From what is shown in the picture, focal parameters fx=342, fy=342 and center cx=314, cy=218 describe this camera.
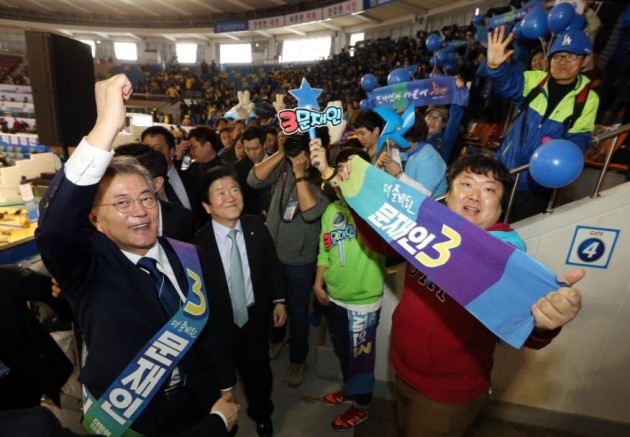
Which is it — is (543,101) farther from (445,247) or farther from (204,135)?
(204,135)

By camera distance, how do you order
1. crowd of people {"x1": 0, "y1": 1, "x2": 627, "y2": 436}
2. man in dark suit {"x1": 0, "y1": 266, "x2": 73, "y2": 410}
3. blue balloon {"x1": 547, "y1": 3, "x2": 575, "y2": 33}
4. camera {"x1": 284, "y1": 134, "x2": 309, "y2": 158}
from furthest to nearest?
blue balloon {"x1": 547, "y1": 3, "x2": 575, "y2": 33}
camera {"x1": 284, "y1": 134, "x2": 309, "y2": 158}
man in dark suit {"x1": 0, "y1": 266, "x2": 73, "y2": 410}
crowd of people {"x1": 0, "y1": 1, "x2": 627, "y2": 436}

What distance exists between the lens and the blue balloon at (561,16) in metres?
3.18

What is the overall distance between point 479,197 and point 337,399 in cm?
192

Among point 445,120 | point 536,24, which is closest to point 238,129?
point 445,120

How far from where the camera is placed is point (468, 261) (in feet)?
3.73

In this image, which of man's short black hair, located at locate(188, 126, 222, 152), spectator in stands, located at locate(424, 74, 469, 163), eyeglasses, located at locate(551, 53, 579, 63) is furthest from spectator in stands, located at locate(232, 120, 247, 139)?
eyeglasses, located at locate(551, 53, 579, 63)

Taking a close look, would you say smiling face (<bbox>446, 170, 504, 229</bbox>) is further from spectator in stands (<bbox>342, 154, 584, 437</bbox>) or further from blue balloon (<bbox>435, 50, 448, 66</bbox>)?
blue balloon (<bbox>435, 50, 448, 66</bbox>)

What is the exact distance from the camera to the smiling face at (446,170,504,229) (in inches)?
51.4

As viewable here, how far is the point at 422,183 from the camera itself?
224cm

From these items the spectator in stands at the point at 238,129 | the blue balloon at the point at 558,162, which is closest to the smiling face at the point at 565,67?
the blue balloon at the point at 558,162

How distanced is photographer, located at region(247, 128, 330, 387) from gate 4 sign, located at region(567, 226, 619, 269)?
59.8 inches

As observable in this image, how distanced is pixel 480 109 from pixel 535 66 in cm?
219

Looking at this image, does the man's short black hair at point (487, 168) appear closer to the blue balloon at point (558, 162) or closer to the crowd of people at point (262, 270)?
the crowd of people at point (262, 270)

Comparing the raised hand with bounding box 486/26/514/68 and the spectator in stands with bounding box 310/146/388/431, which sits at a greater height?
the raised hand with bounding box 486/26/514/68
